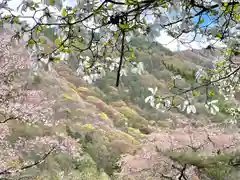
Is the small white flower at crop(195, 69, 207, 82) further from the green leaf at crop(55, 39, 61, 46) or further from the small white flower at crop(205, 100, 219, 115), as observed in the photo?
the green leaf at crop(55, 39, 61, 46)

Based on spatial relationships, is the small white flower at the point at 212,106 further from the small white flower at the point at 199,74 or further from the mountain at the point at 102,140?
the mountain at the point at 102,140

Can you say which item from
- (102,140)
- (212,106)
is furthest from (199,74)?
(102,140)

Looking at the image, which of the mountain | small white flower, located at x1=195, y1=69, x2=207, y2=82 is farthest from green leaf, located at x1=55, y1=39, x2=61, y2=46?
small white flower, located at x1=195, y1=69, x2=207, y2=82

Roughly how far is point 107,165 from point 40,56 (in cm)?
938

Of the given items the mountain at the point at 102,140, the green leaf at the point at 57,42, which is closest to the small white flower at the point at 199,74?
the mountain at the point at 102,140

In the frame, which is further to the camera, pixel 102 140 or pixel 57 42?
pixel 102 140

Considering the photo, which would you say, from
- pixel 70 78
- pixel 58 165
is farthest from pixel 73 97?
pixel 58 165

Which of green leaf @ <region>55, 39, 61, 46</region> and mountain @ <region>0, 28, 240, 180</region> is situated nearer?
green leaf @ <region>55, 39, 61, 46</region>

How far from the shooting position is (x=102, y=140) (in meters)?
12.4

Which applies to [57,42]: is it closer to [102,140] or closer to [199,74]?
[199,74]

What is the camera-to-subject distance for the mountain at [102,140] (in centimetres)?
737

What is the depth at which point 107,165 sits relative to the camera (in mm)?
10883

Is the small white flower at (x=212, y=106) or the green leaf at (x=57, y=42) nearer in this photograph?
the green leaf at (x=57, y=42)

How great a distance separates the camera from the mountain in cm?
737
